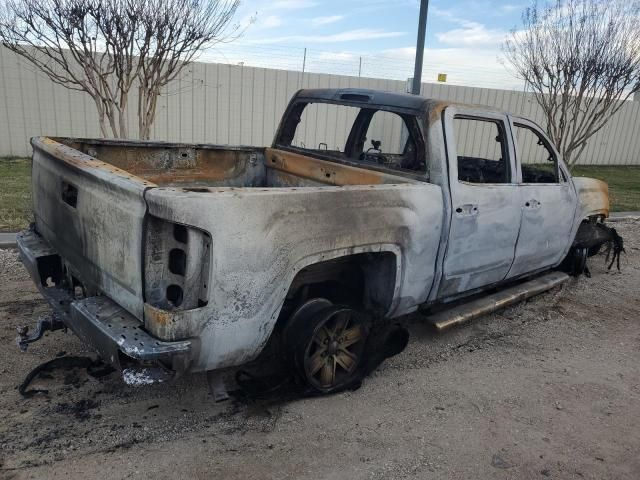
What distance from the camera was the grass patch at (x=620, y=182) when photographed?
1111 centimetres

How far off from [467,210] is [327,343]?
4.62 feet

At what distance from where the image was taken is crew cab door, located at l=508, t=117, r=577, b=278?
453 centimetres

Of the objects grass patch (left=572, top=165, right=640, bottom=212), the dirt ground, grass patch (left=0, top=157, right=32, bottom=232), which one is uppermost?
grass patch (left=572, top=165, right=640, bottom=212)

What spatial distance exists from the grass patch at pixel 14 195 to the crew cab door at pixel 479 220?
5.24 meters

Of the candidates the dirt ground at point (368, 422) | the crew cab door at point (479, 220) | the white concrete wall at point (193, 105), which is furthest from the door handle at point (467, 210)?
the white concrete wall at point (193, 105)

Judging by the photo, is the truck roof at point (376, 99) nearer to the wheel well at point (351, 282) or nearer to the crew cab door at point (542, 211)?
the crew cab door at point (542, 211)

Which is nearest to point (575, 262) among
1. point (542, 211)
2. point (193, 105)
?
point (542, 211)

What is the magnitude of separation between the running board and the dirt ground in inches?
11.4

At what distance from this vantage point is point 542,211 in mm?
4715

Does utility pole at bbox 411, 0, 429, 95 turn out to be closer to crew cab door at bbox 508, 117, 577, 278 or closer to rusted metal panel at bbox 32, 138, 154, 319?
crew cab door at bbox 508, 117, 577, 278

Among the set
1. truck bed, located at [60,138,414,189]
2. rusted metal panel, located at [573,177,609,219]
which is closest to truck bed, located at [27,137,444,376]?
truck bed, located at [60,138,414,189]

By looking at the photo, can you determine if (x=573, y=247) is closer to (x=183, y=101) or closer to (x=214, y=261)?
(x=214, y=261)

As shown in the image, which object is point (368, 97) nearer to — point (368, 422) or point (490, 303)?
point (490, 303)

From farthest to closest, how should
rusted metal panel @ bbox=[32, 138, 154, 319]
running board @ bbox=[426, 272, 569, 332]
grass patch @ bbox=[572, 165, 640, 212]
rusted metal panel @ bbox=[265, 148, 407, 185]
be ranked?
grass patch @ bbox=[572, 165, 640, 212], running board @ bbox=[426, 272, 569, 332], rusted metal panel @ bbox=[265, 148, 407, 185], rusted metal panel @ bbox=[32, 138, 154, 319]
